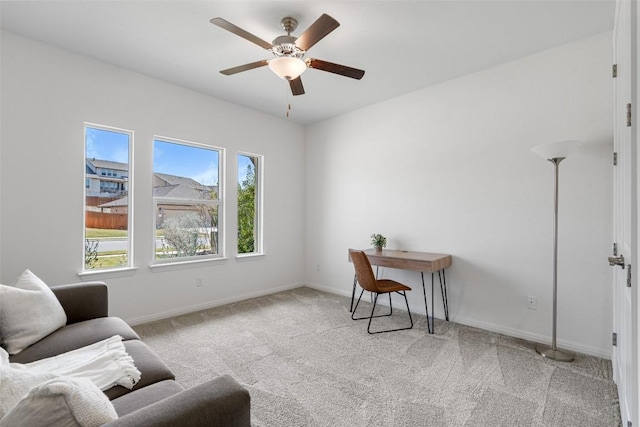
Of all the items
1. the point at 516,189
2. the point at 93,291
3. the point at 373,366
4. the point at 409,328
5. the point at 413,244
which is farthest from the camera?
the point at 413,244

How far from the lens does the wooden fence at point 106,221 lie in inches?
121

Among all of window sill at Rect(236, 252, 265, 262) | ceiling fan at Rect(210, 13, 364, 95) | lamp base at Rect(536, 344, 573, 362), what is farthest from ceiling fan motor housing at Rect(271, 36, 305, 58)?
lamp base at Rect(536, 344, 573, 362)

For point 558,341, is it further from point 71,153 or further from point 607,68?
point 71,153

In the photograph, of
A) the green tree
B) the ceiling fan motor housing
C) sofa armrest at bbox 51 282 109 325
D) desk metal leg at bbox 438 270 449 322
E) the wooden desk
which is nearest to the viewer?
sofa armrest at bbox 51 282 109 325

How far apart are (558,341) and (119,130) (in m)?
4.60

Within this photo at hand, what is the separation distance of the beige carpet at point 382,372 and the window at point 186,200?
0.83 m

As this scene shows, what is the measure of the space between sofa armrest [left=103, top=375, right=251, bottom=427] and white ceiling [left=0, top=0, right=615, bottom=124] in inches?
92.8

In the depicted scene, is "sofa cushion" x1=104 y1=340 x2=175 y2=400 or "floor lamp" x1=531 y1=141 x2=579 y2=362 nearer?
"sofa cushion" x1=104 y1=340 x2=175 y2=400

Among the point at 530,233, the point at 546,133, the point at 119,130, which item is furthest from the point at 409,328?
the point at 119,130

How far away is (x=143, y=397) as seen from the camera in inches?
50.1

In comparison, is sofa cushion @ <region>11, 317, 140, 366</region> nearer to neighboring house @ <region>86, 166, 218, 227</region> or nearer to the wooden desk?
neighboring house @ <region>86, 166, 218, 227</region>

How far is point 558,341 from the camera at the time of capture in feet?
8.91

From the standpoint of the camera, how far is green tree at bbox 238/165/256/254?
14.0 ft

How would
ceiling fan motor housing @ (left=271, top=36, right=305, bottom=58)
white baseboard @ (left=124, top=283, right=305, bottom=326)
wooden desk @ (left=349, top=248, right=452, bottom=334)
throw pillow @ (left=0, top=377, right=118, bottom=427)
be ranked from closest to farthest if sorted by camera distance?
throw pillow @ (left=0, top=377, right=118, bottom=427) < ceiling fan motor housing @ (left=271, top=36, right=305, bottom=58) < wooden desk @ (left=349, top=248, right=452, bottom=334) < white baseboard @ (left=124, top=283, right=305, bottom=326)
